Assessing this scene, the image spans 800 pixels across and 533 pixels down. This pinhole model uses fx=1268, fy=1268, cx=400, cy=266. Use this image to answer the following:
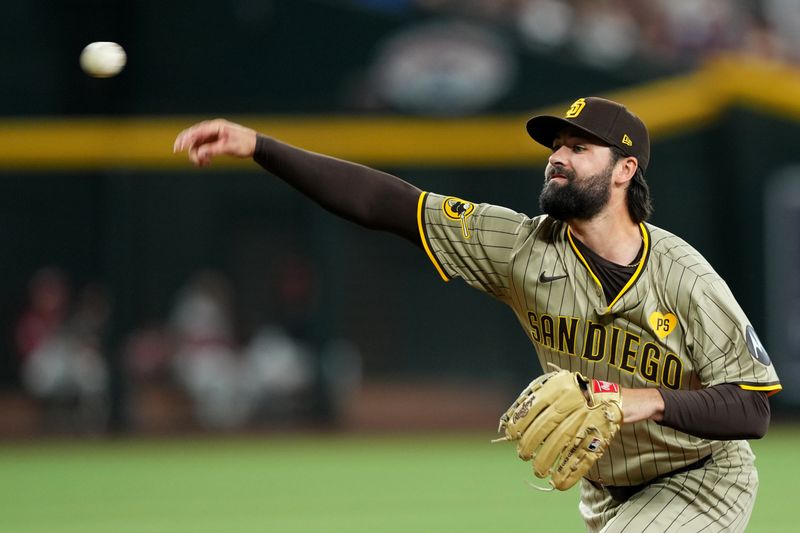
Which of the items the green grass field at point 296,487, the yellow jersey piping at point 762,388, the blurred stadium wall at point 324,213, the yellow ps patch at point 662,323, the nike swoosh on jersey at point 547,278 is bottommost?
the green grass field at point 296,487

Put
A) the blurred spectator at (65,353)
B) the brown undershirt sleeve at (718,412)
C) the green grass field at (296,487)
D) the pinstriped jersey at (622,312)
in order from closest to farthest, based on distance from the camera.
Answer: the brown undershirt sleeve at (718,412)
the pinstriped jersey at (622,312)
the green grass field at (296,487)
the blurred spectator at (65,353)

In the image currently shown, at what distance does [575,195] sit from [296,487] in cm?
571

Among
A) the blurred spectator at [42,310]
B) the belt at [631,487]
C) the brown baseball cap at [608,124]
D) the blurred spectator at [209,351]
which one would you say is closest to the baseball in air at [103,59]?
the brown baseball cap at [608,124]

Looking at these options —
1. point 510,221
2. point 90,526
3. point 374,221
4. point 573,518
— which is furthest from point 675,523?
point 90,526

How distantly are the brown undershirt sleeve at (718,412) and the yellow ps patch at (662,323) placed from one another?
26 cm

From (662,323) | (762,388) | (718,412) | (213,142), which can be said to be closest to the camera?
(718,412)

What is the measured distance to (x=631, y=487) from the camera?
4.44m

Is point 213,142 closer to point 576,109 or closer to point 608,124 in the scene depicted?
point 576,109

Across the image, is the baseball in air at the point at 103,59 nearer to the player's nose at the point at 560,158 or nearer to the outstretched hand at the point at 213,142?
the outstretched hand at the point at 213,142

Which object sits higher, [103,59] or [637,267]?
[103,59]

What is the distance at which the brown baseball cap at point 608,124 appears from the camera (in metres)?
4.27

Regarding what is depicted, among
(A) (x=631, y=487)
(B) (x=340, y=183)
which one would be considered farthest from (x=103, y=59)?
(A) (x=631, y=487)

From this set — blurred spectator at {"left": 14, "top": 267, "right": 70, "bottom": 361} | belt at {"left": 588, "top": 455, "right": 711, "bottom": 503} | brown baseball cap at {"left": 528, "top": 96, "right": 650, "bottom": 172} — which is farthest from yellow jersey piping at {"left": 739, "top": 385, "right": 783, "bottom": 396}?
blurred spectator at {"left": 14, "top": 267, "right": 70, "bottom": 361}

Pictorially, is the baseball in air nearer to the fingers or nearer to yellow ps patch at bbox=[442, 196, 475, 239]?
the fingers
